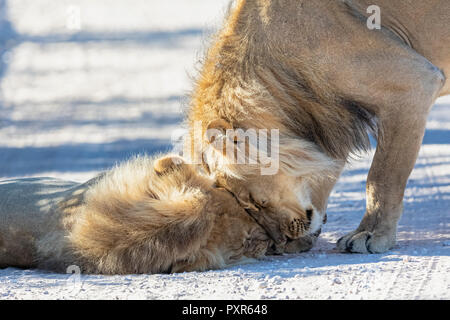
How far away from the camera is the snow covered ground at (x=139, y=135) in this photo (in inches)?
165

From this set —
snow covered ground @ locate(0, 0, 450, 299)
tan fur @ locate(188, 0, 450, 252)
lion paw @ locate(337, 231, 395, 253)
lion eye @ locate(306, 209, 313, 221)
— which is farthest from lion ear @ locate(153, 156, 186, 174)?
lion paw @ locate(337, 231, 395, 253)

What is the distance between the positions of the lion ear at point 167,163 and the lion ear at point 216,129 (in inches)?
8.2

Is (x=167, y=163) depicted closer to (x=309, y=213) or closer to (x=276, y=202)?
(x=276, y=202)

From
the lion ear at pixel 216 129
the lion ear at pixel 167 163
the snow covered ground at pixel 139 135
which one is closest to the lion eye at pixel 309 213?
the snow covered ground at pixel 139 135

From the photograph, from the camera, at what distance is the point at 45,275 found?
15.5 feet

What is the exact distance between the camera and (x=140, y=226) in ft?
14.8

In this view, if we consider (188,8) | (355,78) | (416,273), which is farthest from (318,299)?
(188,8)

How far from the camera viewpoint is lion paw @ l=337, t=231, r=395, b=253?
500 centimetres

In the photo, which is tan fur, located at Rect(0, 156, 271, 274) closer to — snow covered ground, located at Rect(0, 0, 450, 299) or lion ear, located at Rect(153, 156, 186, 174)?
lion ear, located at Rect(153, 156, 186, 174)

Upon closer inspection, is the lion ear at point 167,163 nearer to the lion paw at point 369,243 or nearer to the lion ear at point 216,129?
the lion ear at point 216,129

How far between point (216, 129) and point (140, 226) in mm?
694

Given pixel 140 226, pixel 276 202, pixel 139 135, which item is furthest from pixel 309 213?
pixel 139 135

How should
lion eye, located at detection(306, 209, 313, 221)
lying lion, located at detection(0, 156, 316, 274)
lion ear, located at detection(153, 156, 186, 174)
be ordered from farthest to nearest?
lion eye, located at detection(306, 209, 313, 221) < lion ear, located at detection(153, 156, 186, 174) < lying lion, located at detection(0, 156, 316, 274)

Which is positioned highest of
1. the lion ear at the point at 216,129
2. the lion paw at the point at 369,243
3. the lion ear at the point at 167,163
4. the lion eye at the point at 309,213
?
the lion ear at the point at 216,129
